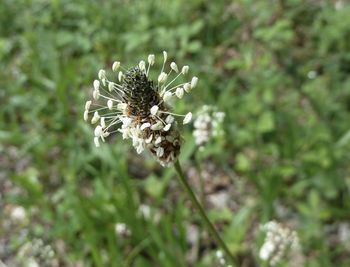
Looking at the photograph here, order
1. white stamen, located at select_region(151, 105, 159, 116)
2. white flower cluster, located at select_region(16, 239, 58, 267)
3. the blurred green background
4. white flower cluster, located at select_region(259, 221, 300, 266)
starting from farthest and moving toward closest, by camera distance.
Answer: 1. the blurred green background
2. white flower cluster, located at select_region(16, 239, 58, 267)
3. white flower cluster, located at select_region(259, 221, 300, 266)
4. white stamen, located at select_region(151, 105, 159, 116)

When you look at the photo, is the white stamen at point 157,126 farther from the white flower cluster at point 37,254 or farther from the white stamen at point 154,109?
the white flower cluster at point 37,254

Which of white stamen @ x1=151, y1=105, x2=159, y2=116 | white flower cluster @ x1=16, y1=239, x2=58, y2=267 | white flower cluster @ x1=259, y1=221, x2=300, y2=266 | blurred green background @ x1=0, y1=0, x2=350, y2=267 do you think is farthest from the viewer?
blurred green background @ x1=0, y1=0, x2=350, y2=267

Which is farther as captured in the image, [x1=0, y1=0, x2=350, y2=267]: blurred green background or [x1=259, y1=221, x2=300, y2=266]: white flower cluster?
[x1=0, y1=0, x2=350, y2=267]: blurred green background

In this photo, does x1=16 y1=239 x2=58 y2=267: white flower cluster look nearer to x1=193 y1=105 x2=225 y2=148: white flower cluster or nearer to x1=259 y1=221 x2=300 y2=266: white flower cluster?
x1=193 y1=105 x2=225 y2=148: white flower cluster

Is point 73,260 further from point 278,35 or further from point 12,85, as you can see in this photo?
point 278,35

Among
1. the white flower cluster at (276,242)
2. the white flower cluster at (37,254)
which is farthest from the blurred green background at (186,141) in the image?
the white flower cluster at (276,242)

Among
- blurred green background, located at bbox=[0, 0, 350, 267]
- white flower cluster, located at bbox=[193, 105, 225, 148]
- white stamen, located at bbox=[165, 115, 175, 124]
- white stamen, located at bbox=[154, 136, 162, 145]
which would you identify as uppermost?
blurred green background, located at bbox=[0, 0, 350, 267]

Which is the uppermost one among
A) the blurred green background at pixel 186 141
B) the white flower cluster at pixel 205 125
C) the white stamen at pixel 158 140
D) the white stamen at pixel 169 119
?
the blurred green background at pixel 186 141

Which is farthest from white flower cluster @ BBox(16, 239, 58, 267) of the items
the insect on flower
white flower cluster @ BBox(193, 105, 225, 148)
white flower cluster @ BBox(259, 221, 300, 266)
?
the insect on flower

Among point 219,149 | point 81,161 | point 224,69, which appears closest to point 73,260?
point 81,161
